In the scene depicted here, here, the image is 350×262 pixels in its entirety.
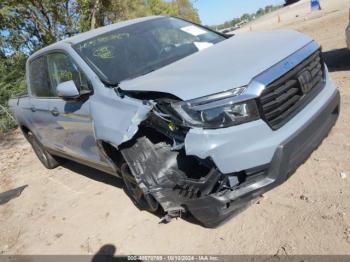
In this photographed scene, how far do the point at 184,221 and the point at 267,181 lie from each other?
3.80ft

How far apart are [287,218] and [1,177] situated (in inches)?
237

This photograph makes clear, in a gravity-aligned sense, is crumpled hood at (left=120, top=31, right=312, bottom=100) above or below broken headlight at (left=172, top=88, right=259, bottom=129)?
above

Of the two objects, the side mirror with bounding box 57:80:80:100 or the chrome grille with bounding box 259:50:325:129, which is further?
the side mirror with bounding box 57:80:80:100

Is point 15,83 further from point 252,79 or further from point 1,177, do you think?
point 252,79

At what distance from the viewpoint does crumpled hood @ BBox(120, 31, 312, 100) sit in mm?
3098

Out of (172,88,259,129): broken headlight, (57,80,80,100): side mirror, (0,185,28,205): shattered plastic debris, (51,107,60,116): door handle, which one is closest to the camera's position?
(172,88,259,129): broken headlight

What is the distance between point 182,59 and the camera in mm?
4094

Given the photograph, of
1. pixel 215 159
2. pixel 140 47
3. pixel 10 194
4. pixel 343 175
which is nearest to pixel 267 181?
pixel 215 159

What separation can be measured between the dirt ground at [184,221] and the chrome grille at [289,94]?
0.88 m

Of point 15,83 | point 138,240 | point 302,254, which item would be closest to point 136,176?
point 138,240

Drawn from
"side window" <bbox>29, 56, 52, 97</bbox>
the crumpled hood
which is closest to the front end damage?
the crumpled hood

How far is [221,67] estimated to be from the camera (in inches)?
131

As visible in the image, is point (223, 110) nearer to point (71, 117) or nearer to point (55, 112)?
point (71, 117)

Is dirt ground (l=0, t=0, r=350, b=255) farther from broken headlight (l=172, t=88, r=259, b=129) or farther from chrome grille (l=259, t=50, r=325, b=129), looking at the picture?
broken headlight (l=172, t=88, r=259, b=129)
